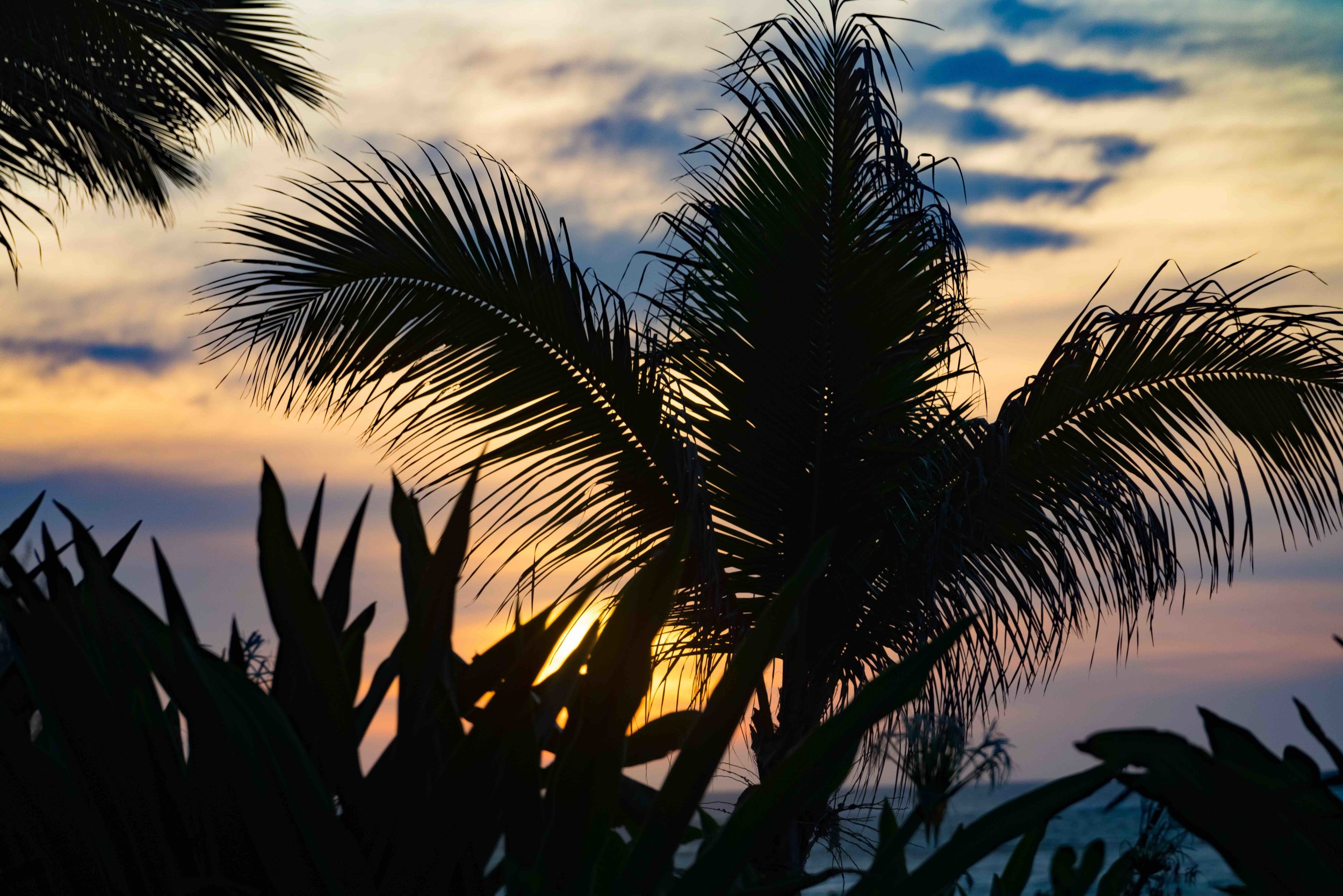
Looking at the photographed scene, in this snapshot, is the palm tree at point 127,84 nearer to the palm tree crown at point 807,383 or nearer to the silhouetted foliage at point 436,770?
the palm tree crown at point 807,383

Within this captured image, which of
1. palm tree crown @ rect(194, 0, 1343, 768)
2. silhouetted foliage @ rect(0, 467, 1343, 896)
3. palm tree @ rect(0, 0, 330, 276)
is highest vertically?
palm tree @ rect(0, 0, 330, 276)

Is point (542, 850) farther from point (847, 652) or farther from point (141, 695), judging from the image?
point (847, 652)

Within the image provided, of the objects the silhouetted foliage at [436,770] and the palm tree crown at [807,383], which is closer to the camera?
the silhouetted foliage at [436,770]

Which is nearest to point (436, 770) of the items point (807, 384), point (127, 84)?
point (807, 384)

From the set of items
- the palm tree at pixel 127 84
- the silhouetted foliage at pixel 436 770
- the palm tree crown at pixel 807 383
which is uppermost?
the palm tree at pixel 127 84

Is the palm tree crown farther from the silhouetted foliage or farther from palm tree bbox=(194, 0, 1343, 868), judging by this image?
the silhouetted foliage

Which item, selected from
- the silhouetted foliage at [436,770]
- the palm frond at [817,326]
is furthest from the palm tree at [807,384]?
the silhouetted foliage at [436,770]

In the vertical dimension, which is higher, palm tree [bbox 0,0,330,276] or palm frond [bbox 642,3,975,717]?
palm tree [bbox 0,0,330,276]

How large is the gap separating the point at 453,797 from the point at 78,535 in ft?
1.96

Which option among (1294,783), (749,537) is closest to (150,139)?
(749,537)

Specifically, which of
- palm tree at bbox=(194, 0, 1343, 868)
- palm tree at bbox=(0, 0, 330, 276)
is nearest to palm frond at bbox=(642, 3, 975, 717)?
palm tree at bbox=(194, 0, 1343, 868)

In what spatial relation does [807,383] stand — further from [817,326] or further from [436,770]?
[436,770]

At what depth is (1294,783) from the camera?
104cm

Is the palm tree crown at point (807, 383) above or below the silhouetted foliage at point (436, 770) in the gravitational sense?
above
